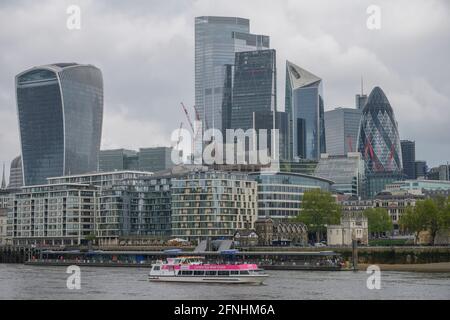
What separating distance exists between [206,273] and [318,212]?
272ft

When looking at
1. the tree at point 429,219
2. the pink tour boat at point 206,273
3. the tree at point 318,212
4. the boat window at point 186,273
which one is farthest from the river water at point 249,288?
the tree at point 318,212

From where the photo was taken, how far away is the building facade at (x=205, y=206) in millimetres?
190250

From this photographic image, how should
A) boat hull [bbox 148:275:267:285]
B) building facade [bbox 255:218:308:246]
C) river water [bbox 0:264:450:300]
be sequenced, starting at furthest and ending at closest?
building facade [bbox 255:218:308:246] < boat hull [bbox 148:275:267:285] < river water [bbox 0:264:450:300]

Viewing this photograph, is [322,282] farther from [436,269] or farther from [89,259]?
[89,259]

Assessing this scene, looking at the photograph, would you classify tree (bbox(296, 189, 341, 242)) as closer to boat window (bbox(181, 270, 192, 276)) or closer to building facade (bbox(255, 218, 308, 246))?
building facade (bbox(255, 218, 308, 246))

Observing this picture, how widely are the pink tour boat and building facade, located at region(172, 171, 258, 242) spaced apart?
71087 millimetres

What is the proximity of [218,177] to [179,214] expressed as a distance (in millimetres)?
12647

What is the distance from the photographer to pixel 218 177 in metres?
192

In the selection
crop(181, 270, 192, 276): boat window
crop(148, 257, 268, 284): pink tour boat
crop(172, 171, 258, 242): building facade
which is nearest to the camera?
crop(148, 257, 268, 284): pink tour boat

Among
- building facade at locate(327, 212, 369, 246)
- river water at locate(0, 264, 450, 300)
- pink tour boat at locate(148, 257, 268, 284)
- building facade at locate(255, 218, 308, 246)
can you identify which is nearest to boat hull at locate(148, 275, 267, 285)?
pink tour boat at locate(148, 257, 268, 284)

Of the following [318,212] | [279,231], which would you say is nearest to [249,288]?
[279,231]

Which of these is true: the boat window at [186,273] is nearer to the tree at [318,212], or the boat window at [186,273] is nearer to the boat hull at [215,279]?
the boat hull at [215,279]

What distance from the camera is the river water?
89125mm
